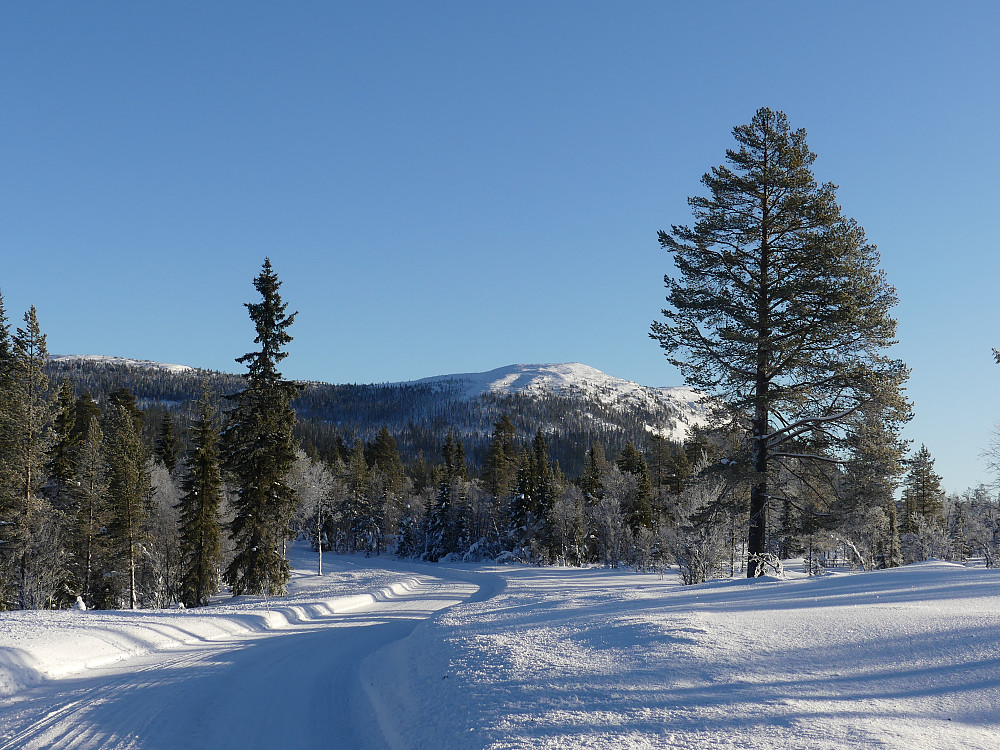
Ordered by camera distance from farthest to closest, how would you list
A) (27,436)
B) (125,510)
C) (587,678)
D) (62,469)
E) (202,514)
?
(62,469) → (125,510) → (202,514) → (27,436) → (587,678)

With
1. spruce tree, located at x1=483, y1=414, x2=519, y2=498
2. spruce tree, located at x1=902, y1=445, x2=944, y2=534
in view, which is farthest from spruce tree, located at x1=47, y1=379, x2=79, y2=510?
spruce tree, located at x1=902, y1=445, x2=944, y2=534

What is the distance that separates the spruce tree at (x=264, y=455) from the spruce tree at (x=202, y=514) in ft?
8.40

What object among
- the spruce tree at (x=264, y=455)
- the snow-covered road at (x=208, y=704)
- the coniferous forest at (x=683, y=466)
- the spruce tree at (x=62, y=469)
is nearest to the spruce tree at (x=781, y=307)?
the coniferous forest at (x=683, y=466)

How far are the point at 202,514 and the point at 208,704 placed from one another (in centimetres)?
2714

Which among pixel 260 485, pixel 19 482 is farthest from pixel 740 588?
pixel 19 482

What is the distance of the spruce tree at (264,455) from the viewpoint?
1174 inches

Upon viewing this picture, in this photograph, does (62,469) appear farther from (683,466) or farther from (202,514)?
(683,466)

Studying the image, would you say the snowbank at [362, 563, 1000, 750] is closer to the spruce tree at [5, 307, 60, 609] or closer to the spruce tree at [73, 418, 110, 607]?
the spruce tree at [5, 307, 60, 609]

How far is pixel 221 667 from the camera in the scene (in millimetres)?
11867

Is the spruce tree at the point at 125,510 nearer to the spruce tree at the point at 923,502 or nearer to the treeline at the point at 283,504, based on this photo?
the treeline at the point at 283,504

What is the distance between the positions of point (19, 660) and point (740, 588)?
13024 mm

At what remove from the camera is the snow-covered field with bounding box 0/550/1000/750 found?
526 centimetres

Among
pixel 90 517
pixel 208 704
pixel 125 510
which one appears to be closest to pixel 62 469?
pixel 90 517

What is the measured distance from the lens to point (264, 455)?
3016cm
